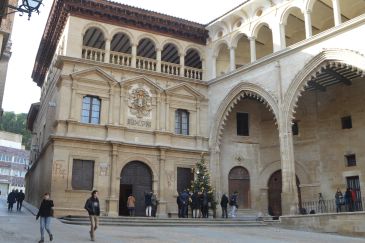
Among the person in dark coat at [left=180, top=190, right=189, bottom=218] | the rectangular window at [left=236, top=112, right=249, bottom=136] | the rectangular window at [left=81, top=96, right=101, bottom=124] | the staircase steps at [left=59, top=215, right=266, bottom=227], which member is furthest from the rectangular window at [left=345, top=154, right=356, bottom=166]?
the rectangular window at [left=81, top=96, right=101, bottom=124]

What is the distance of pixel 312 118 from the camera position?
23.0 m

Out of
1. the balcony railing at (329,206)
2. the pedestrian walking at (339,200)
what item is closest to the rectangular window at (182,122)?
the balcony railing at (329,206)

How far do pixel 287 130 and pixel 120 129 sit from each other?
8.43 m

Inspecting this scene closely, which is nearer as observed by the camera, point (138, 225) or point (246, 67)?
point (138, 225)

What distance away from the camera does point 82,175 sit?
Answer: 2002 cm

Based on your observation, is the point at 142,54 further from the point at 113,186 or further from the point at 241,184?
the point at 241,184

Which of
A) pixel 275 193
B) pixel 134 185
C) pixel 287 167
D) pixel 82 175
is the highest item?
pixel 287 167

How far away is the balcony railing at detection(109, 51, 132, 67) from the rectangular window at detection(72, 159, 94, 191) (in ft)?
18.6

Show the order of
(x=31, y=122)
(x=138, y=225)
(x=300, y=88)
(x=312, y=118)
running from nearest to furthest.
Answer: (x=138, y=225) < (x=300, y=88) < (x=312, y=118) < (x=31, y=122)

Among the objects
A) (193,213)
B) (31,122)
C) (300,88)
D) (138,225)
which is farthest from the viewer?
(31,122)

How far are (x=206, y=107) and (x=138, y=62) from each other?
479cm

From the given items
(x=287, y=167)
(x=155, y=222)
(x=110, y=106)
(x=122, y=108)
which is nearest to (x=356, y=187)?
(x=287, y=167)

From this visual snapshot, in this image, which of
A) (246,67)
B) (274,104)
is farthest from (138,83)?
(274,104)

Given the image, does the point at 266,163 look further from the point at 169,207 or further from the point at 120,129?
the point at 120,129
